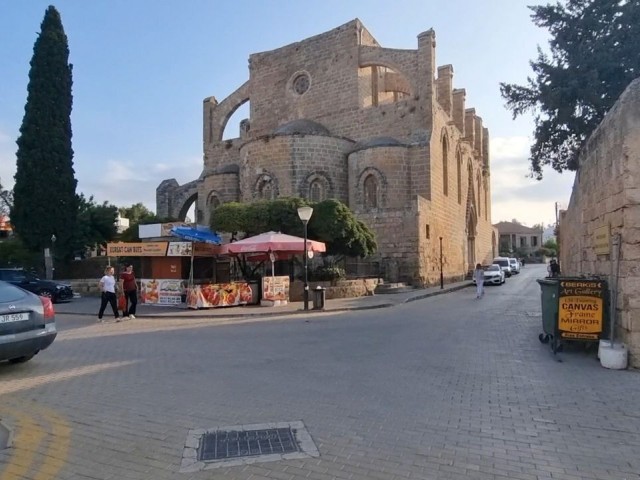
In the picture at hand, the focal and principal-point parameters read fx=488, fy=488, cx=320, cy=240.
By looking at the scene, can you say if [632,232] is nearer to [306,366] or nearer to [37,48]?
[306,366]

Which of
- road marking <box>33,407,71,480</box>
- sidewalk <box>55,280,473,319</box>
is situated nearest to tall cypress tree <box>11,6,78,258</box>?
sidewalk <box>55,280,473,319</box>

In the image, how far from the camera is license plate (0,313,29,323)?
7.01 meters

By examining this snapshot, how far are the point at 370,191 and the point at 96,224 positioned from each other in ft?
66.2

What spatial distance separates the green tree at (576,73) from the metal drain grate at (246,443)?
2051 cm

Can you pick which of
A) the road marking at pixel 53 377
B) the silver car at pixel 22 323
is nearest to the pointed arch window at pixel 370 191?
the road marking at pixel 53 377

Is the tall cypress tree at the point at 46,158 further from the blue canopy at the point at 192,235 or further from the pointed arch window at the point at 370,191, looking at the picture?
the pointed arch window at the point at 370,191

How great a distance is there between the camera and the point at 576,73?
20.7m

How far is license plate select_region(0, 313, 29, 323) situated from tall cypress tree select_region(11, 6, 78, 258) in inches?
1007

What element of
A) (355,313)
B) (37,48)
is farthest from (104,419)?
(37,48)

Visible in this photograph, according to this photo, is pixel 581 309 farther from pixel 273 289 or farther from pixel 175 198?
pixel 175 198

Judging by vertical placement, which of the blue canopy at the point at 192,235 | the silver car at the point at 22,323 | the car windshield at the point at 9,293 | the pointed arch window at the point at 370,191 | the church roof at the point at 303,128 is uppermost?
the church roof at the point at 303,128

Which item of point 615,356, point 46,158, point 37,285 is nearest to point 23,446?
point 615,356

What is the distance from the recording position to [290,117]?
3731 centimetres

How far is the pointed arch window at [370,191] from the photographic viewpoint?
29984 mm
